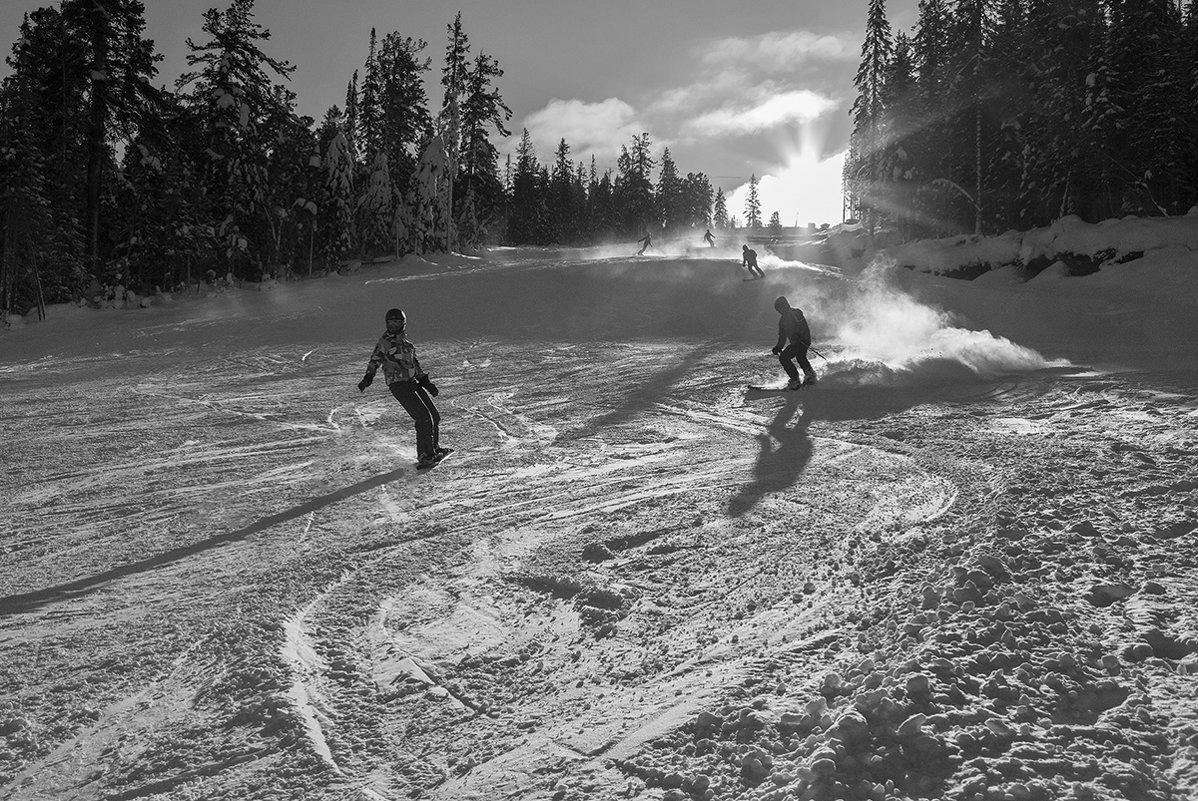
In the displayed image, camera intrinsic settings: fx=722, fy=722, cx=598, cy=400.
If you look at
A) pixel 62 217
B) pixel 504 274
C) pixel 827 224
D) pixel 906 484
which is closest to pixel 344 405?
pixel 906 484

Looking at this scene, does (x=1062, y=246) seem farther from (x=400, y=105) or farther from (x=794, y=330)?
(x=400, y=105)

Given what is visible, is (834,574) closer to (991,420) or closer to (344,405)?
(991,420)

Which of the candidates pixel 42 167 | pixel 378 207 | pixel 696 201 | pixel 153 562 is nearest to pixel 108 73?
pixel 42 167

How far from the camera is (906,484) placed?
643cm

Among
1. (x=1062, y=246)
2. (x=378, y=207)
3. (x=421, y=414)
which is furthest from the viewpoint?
(x=378, y=207)

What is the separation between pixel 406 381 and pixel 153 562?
12.1 feet

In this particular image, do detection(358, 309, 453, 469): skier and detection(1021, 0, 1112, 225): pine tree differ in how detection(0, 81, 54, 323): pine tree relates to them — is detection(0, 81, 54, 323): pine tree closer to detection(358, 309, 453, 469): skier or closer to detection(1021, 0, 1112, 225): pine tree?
detection(358, 309, 453, 469): skier

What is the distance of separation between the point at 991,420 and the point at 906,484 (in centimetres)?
325

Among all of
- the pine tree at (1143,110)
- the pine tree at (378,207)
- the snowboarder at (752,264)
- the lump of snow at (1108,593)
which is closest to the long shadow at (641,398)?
the lump of snow at (1108,593)

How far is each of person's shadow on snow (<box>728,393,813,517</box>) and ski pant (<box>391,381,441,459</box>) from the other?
3747mm

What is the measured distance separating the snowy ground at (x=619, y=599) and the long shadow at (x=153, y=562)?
37 mm

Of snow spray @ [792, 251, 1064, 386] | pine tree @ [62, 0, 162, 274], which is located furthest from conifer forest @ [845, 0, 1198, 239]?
pine tree @ [62, 0, 162, 274]

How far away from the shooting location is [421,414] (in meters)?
8.52

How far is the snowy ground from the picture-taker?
9.53 feet
